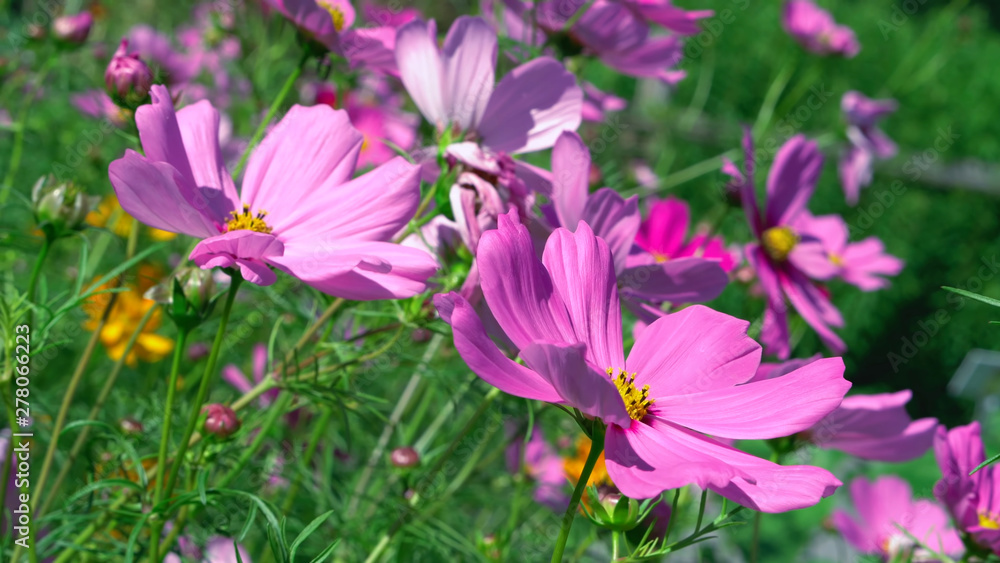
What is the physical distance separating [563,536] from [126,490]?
0.33 meters

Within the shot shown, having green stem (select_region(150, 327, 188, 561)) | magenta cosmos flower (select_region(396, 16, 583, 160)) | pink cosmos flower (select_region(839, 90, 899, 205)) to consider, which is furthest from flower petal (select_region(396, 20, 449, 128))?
pink cosmos flower (select_region(839, 90, 899, 205))

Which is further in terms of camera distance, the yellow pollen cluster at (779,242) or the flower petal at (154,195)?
the yellow pollen cluster at (779,242)

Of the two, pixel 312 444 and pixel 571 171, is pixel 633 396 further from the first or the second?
pixel 312 444

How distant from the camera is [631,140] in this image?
9.71 feet

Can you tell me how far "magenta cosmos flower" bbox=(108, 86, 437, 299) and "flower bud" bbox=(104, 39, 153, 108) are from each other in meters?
0.09

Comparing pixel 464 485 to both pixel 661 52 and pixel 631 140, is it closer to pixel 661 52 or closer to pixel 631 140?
pixel 661 52

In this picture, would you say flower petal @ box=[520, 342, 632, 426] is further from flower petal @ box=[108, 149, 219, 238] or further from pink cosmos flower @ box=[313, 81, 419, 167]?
pink cosmos flower @ box=[313, 81, 419, 167]

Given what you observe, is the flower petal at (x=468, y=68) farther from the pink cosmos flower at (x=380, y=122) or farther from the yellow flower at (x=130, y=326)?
the yellow flower at (x=130, y=326)

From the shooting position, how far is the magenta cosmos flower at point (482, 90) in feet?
1.68

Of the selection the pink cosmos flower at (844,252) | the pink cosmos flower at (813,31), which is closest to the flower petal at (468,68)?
the pink cosmos flower at (844,252)

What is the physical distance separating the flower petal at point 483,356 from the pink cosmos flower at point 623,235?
108 millimetres

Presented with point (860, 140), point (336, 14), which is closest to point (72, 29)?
point (336, 14)

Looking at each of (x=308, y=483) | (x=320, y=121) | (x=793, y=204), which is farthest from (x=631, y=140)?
(x=320, y=121)

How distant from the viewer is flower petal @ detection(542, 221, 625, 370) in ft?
1.21
